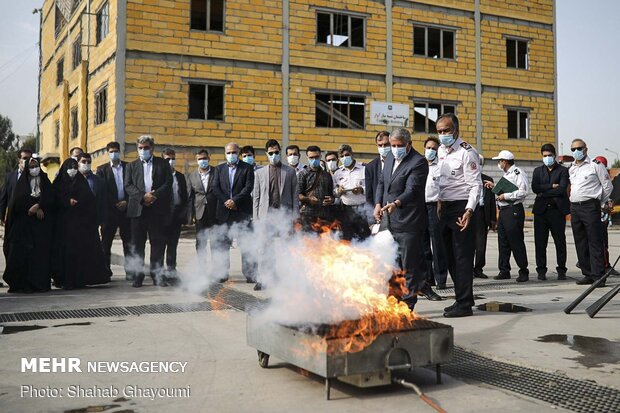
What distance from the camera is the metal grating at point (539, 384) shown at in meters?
3.71

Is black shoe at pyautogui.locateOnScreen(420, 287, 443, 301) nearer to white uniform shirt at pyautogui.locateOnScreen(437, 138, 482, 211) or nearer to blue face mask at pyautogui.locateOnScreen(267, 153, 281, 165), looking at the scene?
white uniform shirt at pyautogui.locateOnScreen(437, 138, 482, 211)

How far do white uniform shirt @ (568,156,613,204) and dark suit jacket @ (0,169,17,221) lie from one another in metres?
8.20

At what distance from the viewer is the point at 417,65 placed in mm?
25531

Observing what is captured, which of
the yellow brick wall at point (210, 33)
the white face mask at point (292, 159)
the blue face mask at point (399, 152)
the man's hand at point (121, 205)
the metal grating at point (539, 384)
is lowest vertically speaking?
the metal grating at point (539, 384)

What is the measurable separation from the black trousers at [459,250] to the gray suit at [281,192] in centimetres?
288

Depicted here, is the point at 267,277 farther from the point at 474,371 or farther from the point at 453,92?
the point at 453,92

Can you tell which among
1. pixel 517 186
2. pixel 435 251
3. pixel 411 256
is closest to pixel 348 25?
pixel 517 186

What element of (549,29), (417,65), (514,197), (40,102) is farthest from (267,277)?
(40,102)

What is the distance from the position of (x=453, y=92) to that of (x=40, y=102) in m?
23.8

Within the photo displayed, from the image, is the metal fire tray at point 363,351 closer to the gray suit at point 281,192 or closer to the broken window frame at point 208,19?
the gray suit at point 281,192

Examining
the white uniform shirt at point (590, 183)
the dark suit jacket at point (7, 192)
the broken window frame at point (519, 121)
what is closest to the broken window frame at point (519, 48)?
the broken window frame at point (519, 121)

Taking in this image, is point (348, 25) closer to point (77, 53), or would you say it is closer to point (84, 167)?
point (77, 53)

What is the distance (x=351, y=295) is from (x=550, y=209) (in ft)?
23.0

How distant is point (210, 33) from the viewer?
22.0 metres
